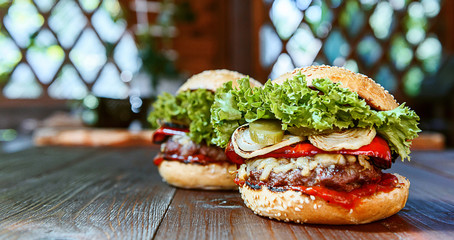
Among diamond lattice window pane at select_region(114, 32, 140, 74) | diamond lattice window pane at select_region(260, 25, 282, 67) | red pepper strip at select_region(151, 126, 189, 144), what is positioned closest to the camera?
red pepper strip at select_region(151, 126, 189, 144)

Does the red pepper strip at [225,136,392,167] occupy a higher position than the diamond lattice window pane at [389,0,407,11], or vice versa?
the diamond lattice window pane at [389,0,407,11]

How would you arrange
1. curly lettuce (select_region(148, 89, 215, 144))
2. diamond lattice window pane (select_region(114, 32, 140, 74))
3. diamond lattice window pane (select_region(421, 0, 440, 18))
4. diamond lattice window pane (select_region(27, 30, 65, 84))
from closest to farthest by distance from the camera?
curly lettuce (select_region(148, 89, 215, 144)), diamond lattice window pane (select_region(421, 0, 440, 18)), diamond lattice window pane (select_region(27, 30, 65, 84)), diamond lattice window pane (select_region(114, 32, 140, 74))

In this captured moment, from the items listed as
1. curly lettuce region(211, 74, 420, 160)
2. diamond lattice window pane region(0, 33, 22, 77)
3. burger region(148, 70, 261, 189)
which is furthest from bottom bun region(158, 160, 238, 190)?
diamond lattice window pane region(0, 33, 22, 77)

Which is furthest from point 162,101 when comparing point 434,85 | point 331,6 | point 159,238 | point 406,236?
point 331,6

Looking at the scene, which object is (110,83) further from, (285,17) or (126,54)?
(285,17)

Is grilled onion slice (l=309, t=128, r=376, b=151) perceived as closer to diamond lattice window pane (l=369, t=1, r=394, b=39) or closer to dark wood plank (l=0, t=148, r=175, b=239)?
dark wood plank (l=0, t=148, r=175, b=239)

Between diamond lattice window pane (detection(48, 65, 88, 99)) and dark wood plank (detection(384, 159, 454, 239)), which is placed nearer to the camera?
dark wood plank (detection(384, 159, 454, 239))
